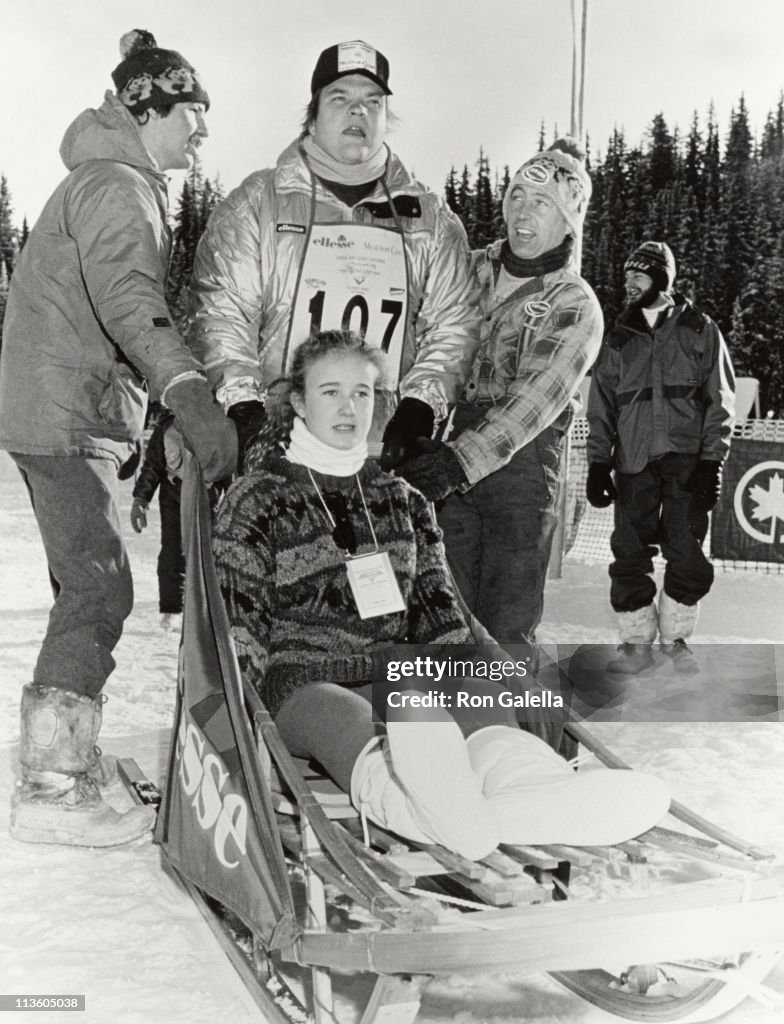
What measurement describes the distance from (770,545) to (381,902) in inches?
194

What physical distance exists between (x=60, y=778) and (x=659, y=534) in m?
2.34

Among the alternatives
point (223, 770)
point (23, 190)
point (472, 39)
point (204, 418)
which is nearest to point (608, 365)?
point (472, 39)

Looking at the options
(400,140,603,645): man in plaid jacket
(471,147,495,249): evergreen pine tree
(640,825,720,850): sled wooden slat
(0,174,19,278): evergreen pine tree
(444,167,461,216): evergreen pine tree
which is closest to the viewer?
(640,825,720,850): sled wooden slat

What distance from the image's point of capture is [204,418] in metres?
1.97

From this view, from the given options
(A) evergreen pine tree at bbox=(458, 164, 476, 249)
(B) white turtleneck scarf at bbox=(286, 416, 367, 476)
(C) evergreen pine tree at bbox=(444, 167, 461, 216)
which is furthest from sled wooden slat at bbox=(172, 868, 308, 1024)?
(C) evergreen pine tree at bbox=(444, 167, 461, 216)

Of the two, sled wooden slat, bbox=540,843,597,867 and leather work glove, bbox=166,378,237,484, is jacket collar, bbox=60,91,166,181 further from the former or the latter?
sled wooden slat, bbox=540,843,597,867

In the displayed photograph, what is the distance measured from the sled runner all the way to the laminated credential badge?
22cm

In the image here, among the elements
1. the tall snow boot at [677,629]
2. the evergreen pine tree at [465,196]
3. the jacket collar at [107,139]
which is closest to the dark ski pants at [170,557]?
the tall snow boot at [677,629]

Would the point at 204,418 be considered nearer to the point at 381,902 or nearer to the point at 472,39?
the point at 381,902

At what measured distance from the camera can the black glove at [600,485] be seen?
13.2ft

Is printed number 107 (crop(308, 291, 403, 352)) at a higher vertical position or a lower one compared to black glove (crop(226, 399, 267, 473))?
higher

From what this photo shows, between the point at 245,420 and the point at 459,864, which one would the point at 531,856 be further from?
the point at 245,420

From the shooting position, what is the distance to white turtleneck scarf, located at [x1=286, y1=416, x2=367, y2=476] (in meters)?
1.91

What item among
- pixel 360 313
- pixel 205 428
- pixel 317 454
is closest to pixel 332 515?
pixel 317 454
